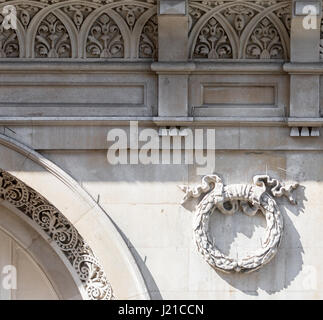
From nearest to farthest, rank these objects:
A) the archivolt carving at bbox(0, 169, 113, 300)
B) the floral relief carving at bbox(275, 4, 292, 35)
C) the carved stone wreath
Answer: the carved stone wreath < the floral relief carving at bbox(275, 4, 292, 35) < the archivolt carving at bbox(0, 169, 113, 300)

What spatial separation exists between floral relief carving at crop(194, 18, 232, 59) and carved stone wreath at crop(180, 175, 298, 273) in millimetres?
880

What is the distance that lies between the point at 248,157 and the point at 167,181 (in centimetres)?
60

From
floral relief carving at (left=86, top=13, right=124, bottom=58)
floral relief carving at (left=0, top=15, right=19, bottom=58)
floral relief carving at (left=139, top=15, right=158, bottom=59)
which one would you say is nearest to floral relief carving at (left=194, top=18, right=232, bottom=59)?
floral relief carving at (left=139, top=15, right=158, bottom=59)

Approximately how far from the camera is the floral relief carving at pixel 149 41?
8.43 meters

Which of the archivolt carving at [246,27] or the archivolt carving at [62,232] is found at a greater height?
the archivolt carving at [246,27]

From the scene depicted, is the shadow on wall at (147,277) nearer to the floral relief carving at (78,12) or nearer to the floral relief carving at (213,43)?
the floral relief carving at (213,43)

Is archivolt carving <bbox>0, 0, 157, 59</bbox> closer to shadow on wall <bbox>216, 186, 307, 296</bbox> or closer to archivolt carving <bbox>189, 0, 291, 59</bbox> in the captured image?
archivolt carving <bbox>189, 0, 291, 59</bbox>

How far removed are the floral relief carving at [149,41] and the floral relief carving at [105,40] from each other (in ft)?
0.49

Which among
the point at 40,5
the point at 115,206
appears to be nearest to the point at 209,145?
the point at 115,206

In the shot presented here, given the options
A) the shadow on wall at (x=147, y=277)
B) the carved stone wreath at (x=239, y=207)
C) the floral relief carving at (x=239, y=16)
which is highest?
the floral relief carving at (x=239, y=16)

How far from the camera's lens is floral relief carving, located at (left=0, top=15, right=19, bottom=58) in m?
8.44

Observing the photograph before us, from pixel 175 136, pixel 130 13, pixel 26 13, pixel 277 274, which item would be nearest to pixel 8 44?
pixel 26 13

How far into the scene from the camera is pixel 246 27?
8.41 meters

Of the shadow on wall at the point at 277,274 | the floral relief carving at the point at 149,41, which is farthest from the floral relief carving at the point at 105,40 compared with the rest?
the shadow on wall at the point at 277,274
